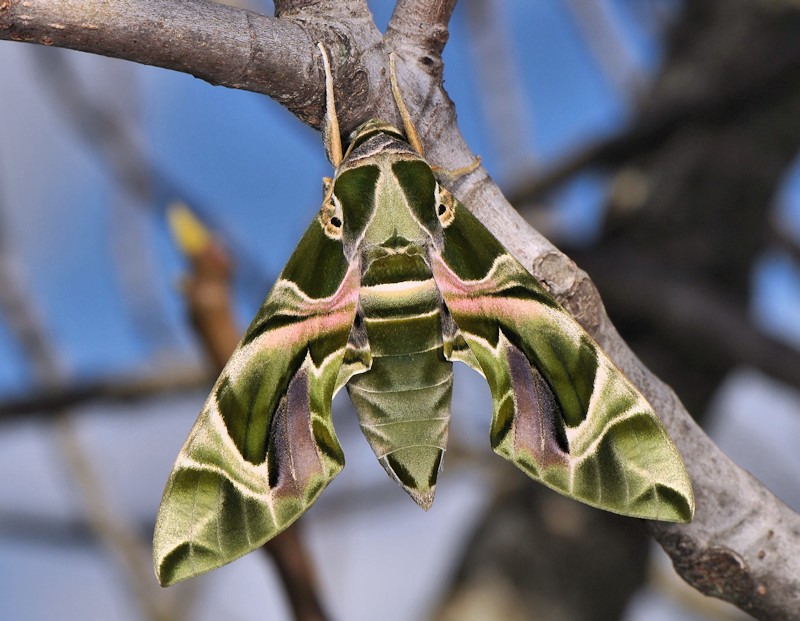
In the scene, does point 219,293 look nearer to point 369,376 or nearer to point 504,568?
point 369,376

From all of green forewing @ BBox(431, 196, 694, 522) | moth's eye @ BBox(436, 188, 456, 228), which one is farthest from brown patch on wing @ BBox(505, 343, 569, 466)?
moth's eye @ BBox(436, 188, 456, 228)

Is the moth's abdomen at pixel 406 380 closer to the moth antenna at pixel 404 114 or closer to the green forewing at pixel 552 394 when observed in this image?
the green forewing at pixel 552 394

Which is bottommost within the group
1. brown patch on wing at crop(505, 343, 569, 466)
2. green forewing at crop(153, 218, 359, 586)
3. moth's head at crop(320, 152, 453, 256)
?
green forewing at crop(153, 218, 359, 586)

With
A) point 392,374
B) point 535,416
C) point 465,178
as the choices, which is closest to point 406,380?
point 392,374

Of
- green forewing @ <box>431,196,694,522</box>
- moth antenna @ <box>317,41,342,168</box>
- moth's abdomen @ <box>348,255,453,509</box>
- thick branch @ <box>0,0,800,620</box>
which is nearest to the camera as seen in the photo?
thick branch @ <box>0,0,800,620</box>

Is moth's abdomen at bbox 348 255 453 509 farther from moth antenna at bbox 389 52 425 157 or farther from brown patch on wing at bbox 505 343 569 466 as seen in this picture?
moth antenna at bbox 389 52 425 157

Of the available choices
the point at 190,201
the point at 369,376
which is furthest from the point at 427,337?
the point at 190,201

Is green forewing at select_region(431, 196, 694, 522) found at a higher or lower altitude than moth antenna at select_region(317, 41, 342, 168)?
lower
